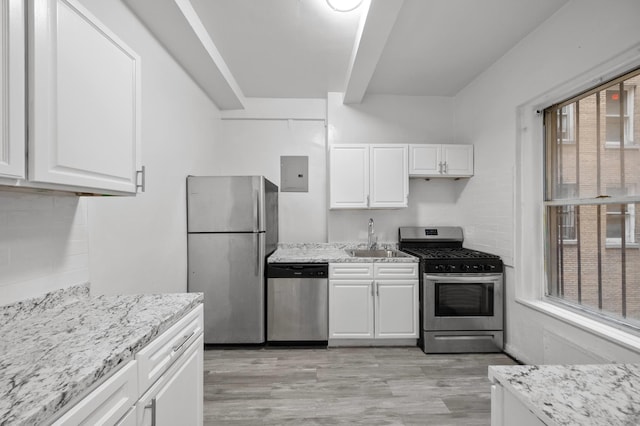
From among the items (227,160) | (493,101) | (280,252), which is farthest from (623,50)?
(227,160)

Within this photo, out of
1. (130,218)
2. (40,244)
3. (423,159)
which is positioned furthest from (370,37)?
(40,244)

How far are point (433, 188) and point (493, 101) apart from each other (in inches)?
44.7

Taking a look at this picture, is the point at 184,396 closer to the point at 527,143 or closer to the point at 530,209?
the point at 530,209

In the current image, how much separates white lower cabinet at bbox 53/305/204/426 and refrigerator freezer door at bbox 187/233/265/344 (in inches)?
49.0

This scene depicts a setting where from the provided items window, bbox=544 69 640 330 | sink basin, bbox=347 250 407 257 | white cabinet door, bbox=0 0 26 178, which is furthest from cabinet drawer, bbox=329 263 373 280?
white cabinet door, bbox=0 0 26 178

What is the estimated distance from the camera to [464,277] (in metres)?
2.75

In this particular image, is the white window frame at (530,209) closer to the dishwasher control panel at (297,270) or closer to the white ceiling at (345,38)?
the white ceiling at (345,38)

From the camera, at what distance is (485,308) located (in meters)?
2.75

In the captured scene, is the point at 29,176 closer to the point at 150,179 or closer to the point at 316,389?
the point at 150,179

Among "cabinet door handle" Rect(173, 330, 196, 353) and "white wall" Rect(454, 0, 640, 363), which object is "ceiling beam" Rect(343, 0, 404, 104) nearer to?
"white wall" Rect(454, 0, 640, 363)

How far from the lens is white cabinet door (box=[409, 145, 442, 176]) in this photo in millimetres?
3275

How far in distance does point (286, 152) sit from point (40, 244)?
9.02ft

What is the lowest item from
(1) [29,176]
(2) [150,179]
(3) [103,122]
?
(1) [29,176]

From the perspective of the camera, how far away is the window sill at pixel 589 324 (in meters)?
1.65
